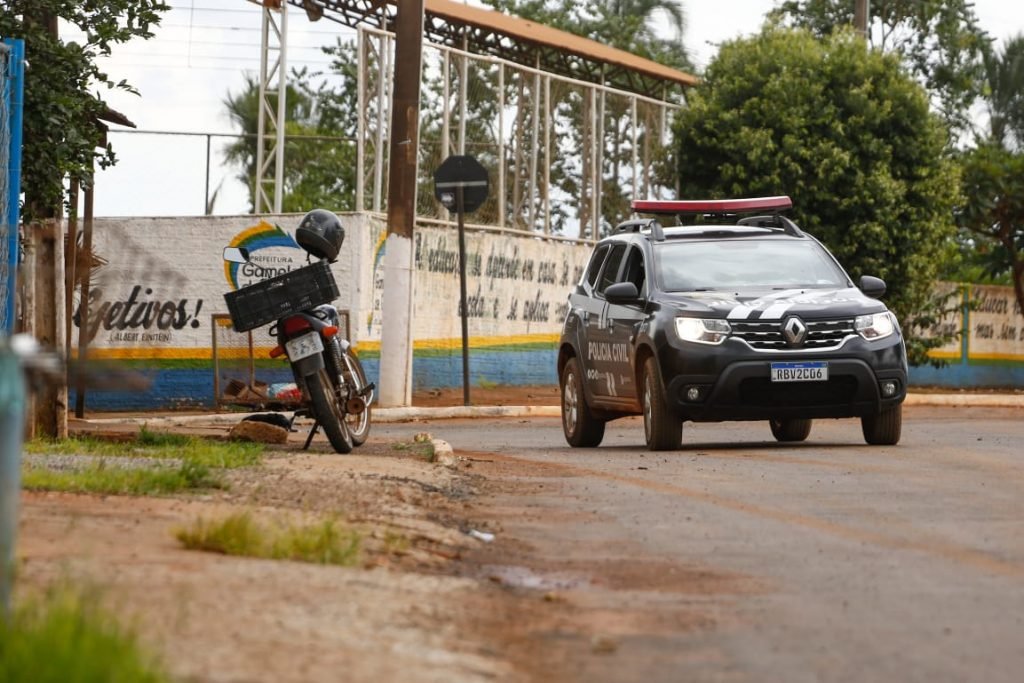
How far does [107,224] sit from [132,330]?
1.47m

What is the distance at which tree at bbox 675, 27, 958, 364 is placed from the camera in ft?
112

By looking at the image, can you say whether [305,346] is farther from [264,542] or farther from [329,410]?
[264,542]

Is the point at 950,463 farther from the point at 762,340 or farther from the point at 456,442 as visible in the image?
the point at 456,442

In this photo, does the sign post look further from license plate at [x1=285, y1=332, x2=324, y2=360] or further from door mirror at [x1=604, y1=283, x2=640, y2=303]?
license plate at [x1=285, y1=332, x2=324, y2=360]

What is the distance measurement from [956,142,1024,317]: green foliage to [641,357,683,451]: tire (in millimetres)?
25538

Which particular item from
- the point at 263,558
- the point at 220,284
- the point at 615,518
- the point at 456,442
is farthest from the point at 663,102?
the point at 263,558

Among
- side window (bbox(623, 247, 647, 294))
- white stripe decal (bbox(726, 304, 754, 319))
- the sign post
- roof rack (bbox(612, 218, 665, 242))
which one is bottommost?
white stripe decal (bbox(726, 304, 754, 319))

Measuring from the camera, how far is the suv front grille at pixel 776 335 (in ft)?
46.3

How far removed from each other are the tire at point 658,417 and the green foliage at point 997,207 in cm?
2554

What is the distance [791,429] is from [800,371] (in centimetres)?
295

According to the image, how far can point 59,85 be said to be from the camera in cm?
1505

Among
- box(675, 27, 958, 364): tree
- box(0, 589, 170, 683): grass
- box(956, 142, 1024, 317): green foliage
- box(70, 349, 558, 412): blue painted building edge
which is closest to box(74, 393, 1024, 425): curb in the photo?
box(70, 349, 558, 412): blue painted building edge

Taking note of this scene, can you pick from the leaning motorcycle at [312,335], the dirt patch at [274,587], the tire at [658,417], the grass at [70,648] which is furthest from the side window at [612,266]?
the grass at [70,648]

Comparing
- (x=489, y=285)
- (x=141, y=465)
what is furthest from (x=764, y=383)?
(x=489, y=285)
